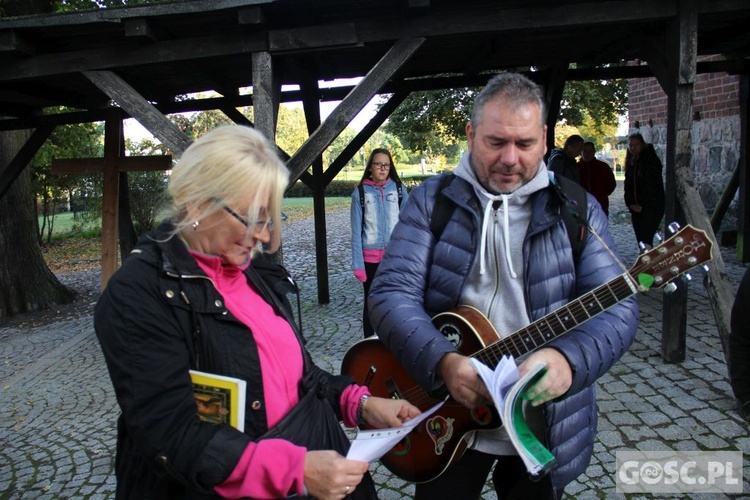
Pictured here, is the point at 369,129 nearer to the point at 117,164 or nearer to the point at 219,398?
the point at 117,164

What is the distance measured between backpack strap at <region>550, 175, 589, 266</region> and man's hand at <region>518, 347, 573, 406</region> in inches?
14.2

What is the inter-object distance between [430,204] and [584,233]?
1.59 ft

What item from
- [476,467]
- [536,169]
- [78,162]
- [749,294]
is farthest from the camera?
[78,162]

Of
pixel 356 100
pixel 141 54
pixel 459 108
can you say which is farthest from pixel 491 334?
pixel 459 108

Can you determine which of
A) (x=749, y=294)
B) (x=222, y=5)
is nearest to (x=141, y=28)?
(x=222, y=5)

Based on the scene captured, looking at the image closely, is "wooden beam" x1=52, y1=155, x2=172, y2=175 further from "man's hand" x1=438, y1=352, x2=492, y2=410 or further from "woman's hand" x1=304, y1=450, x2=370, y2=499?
"woman's hand" x1=304, y1=450, x2=370, y2=499

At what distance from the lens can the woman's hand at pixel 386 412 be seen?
1.69 m

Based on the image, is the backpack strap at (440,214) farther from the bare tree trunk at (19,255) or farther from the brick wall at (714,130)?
the brick wall at (714,130)

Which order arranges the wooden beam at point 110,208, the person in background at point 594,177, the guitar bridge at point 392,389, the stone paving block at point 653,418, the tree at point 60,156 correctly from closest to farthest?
1. the guitar bridge at point 392,389
2. the stone paving block at point 653,418
3. the wooden beam at point 110,208
4. the person in background at point 594,177
5. the tree at point 60,156

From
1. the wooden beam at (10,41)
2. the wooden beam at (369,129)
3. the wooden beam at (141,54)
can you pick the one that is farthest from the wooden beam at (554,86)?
the wooden beam at (10,41)

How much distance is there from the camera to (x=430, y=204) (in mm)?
1892

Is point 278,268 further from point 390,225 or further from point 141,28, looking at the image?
point 390,225

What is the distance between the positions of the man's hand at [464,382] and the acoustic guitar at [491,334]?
0.17 metres

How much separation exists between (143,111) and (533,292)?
12.8 feet
